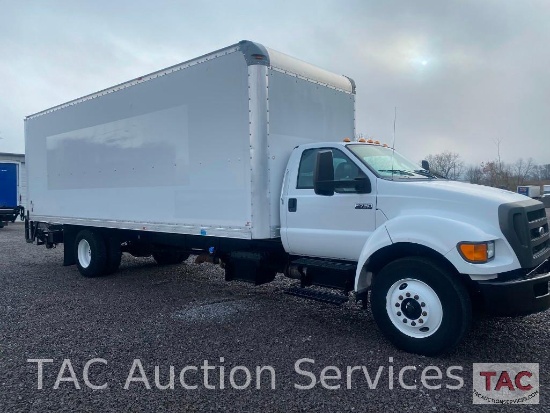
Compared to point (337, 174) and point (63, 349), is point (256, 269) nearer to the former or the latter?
point (337, 174)

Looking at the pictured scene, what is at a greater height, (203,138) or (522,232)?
(203,138)

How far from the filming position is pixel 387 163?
5496 mm

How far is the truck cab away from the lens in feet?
14.0

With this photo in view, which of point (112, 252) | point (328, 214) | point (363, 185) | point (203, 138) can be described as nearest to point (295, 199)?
point (328, 214)

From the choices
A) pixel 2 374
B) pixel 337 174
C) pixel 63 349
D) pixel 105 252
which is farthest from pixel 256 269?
pixel 105 252

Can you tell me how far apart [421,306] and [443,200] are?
1.09 metres

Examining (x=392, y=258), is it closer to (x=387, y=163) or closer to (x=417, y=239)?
(x=417, y=239)

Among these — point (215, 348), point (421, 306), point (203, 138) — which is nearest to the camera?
point (421, 306)

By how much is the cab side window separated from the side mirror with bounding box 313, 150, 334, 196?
17cm

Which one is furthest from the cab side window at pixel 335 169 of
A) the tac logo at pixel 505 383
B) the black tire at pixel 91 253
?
the black tire at pixel 91 253

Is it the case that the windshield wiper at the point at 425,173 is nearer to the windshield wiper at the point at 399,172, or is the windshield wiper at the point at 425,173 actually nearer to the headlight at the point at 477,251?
the windshield wiper at the point at 399,172

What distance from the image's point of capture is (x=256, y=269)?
6023 millimetres

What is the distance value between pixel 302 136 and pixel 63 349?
3851 millimetres

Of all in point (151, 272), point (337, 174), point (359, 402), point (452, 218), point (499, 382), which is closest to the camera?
point (359, 402)
